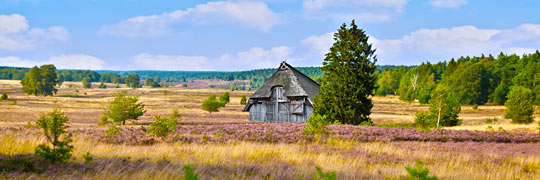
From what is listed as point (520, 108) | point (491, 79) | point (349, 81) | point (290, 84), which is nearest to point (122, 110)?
point (290, 84)

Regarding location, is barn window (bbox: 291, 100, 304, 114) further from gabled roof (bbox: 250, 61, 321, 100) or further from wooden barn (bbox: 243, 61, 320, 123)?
gabled roof (bbox: 250, 61, 321, 100)

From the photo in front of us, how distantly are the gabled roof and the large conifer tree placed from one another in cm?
718

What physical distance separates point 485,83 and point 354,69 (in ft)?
267

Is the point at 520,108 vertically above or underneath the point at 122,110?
above

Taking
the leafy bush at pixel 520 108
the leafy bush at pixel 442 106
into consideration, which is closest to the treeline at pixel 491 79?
the leafy bush at pixel 520 108

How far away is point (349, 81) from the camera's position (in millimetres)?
27141

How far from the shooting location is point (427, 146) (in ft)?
46.1

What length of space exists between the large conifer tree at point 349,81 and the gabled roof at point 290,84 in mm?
7184

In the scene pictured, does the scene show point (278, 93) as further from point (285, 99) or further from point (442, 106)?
point (442, 106)

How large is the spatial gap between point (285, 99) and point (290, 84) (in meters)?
1.74

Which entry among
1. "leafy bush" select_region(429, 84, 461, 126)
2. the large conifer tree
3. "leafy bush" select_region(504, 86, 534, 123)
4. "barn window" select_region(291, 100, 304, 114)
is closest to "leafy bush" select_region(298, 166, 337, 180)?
the large conifer tree

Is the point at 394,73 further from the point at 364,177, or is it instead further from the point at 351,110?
the point at 364,177

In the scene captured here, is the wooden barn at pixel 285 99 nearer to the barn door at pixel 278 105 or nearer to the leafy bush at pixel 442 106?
the barn door at pixel 278 105

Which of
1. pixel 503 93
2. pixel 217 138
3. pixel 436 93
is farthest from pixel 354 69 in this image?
pixel 503 93
